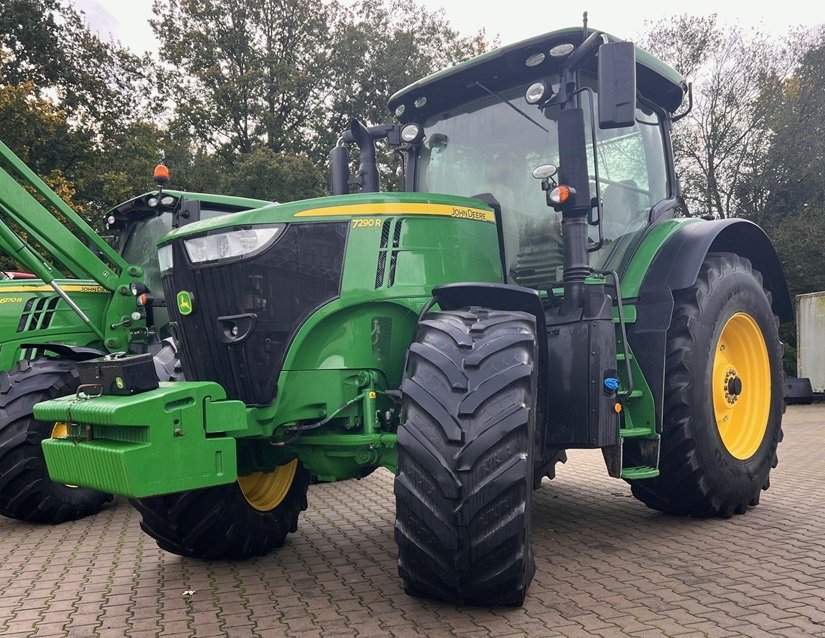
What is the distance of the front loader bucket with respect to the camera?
278cm

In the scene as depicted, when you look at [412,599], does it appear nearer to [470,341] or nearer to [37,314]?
[470,341]

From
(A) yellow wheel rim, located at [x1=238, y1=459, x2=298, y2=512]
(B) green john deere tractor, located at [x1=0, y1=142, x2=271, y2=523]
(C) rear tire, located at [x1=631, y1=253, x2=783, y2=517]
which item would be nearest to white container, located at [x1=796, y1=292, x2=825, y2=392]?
(C) rear tire, located at [x1=631, y1=253, x2=783, y2=517]

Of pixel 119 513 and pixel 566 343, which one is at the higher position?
pixel 566 343

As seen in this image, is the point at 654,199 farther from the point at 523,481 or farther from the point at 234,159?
the point at 234,159

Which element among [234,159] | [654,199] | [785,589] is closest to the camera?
[785,589]

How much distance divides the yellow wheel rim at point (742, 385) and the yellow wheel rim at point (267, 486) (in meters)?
2.70

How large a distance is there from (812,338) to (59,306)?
13.1 metres

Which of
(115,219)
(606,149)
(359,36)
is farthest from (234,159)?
(606,149)

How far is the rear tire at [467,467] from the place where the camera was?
278 centimetres

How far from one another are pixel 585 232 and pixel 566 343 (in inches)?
23.4

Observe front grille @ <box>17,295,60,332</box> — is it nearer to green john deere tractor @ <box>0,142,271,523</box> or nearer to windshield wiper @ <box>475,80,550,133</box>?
green john deere tractor @ <box>0,142,271,523</box>

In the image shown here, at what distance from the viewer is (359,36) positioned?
24328mm

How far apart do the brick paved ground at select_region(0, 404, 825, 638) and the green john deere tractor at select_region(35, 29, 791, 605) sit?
0.59 feet

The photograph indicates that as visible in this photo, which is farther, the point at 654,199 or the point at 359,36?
the point at 359,36
